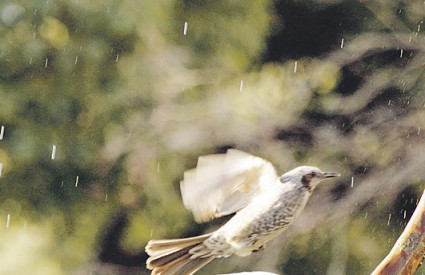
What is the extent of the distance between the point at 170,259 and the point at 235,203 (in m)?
0.19

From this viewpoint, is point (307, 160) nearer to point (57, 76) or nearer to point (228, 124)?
point (228, 124)

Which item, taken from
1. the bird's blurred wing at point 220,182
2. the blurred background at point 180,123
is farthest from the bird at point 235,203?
the blurred background at point 180,123

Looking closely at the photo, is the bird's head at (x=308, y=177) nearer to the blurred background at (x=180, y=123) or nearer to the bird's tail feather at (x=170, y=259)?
the bird's tail feather at (x=170, y=259)

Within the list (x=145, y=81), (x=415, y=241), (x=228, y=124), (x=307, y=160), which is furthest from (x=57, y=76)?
(x=415, y=241)

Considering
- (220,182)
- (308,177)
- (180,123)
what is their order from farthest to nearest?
(180,123) < (308,177) < (220,182)

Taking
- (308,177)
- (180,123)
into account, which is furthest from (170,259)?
(180,123)

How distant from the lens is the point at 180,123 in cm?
455

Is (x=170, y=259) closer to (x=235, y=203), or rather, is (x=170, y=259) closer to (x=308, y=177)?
(x=235, y=203)

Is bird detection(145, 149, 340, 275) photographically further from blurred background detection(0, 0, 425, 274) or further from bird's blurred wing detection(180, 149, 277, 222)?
blurred background detection(0, 0, 425, 274)

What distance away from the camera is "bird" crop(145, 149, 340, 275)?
213cm

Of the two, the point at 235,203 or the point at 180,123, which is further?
the point at 180,123

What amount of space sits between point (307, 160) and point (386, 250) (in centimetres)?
58

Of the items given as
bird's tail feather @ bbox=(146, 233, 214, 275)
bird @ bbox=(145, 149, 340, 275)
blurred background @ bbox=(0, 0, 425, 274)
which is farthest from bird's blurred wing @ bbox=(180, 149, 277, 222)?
blurred background @ bbox=(0, 0, 425, 274)

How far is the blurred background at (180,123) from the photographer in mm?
4500
